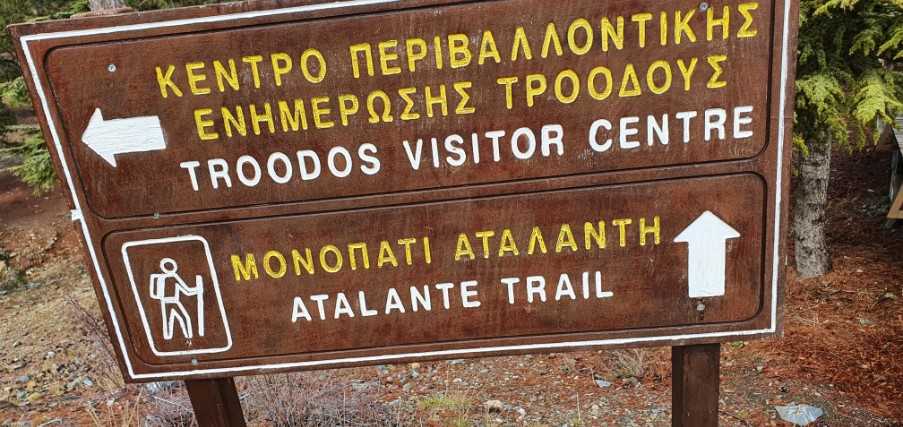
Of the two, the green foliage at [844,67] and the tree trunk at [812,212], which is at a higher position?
the green foliage at [844,67]

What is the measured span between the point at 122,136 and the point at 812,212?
5939 millimetres

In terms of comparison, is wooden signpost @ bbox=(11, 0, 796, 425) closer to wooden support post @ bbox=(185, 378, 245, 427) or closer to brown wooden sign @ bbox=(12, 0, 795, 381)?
brown wooden sign @ bbox=(12, 0, 795, 381)

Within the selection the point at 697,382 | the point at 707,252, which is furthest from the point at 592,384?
the point at 707,252

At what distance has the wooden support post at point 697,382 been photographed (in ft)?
7.11

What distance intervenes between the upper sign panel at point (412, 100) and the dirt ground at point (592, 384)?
2429mm

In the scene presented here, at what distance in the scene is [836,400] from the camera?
A: 3973mm

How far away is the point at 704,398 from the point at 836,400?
2475 mm

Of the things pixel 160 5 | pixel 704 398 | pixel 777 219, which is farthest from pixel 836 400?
pixel 160 5

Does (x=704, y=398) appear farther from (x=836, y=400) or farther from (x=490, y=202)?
(x=836, y=400)

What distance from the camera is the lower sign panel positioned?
1.91 meters

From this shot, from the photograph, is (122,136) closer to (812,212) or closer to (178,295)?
(178,295)

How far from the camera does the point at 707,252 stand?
193 cm

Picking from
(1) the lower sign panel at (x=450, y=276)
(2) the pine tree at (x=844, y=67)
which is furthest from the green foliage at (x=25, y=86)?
(2) the pine tree at (x=844, y=67)

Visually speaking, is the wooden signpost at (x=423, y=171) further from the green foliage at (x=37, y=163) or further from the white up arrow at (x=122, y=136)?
the green foliage at (x=37, y=163)
